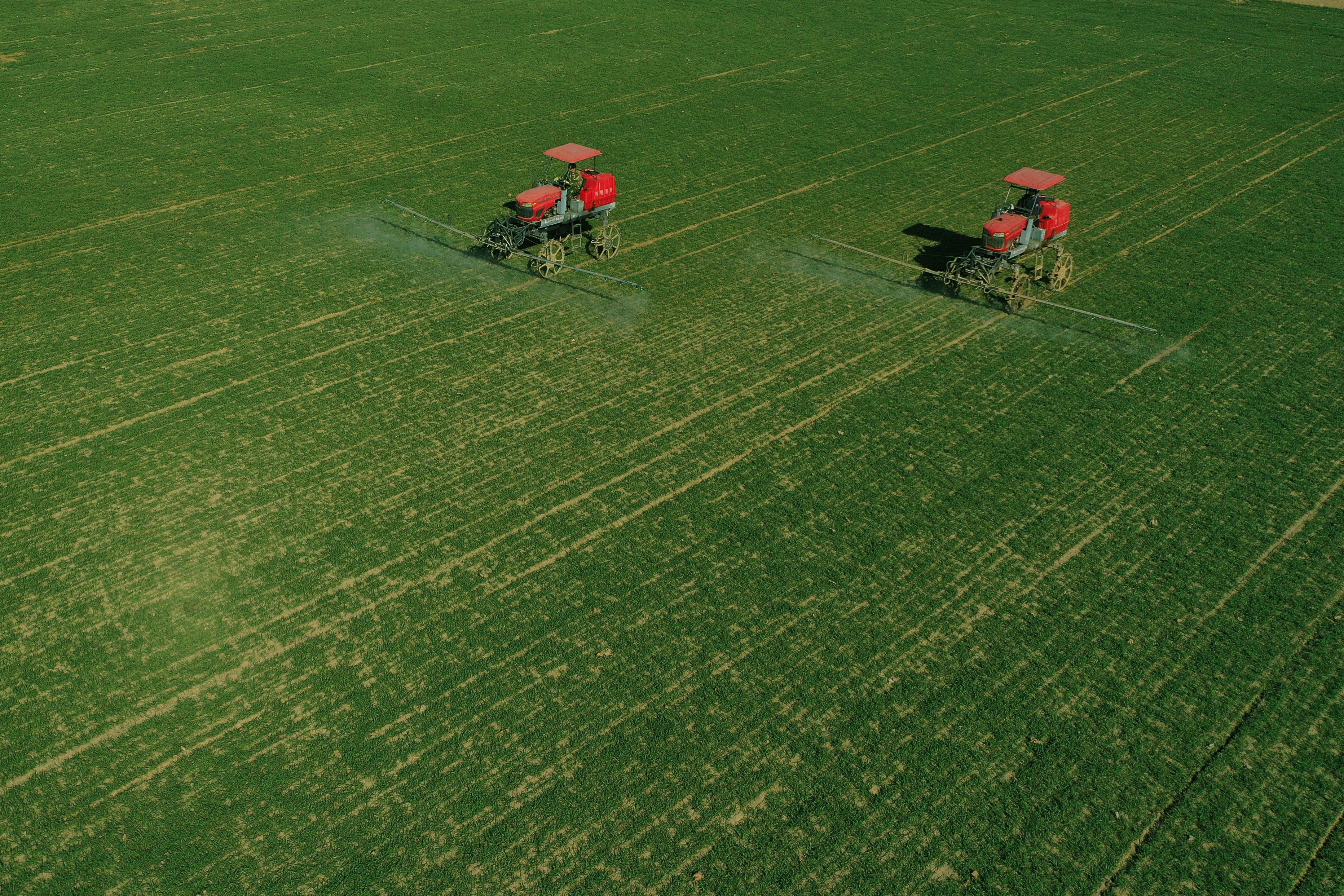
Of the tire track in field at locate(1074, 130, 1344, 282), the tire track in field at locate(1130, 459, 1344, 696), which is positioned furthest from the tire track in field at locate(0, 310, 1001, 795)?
the tire track in field at locate(1074, 130, 1344, 282)

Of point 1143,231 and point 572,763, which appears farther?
point 1143,231

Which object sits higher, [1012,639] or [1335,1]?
[1335,1]

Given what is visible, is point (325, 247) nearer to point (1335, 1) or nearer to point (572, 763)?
point (572, 763)

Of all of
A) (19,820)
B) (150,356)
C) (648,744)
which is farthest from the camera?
(150,356)

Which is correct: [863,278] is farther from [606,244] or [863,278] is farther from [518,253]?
[518,253]

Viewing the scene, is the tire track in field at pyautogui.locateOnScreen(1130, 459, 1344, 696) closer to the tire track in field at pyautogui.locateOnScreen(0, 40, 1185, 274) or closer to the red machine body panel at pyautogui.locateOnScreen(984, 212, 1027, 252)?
the red machine body panel at pyautogui.locateOnScreen(984, 212, 1027, 252)

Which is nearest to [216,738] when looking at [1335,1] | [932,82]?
[932,82]

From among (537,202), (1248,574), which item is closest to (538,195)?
(537,202)
